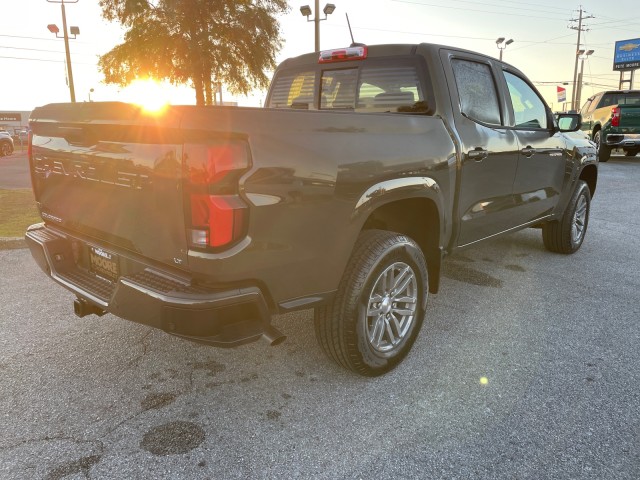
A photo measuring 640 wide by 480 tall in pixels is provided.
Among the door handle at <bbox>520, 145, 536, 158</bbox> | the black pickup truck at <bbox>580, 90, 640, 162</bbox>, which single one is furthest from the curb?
the black pickup truck at <bbox>580, 90, 640, 162</bbox>

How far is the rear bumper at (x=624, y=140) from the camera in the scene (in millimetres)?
14797

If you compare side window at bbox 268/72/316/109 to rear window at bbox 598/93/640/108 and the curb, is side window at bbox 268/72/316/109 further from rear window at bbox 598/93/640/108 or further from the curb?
rear window at bbox 598/93/640/108

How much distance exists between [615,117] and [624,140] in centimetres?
77

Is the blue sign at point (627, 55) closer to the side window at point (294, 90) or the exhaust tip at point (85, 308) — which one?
the side window at point (294, 90)

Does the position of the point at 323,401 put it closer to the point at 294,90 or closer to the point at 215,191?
the point at 215,191

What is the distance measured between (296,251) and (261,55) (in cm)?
2555

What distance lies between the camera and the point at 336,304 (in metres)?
2.55

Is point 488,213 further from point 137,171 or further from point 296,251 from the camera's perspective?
point 137,171

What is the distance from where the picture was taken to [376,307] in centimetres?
278

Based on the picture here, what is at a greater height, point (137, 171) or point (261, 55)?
point (261, 55)

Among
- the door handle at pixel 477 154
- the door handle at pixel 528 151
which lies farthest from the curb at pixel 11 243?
the door handle at pixel 528 151

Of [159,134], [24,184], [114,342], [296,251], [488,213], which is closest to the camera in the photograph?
[159,134]

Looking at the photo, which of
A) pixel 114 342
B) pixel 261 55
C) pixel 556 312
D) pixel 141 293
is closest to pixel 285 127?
pixel 141 293

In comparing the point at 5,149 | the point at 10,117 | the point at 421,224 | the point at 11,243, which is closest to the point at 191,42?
the point at 5,149
